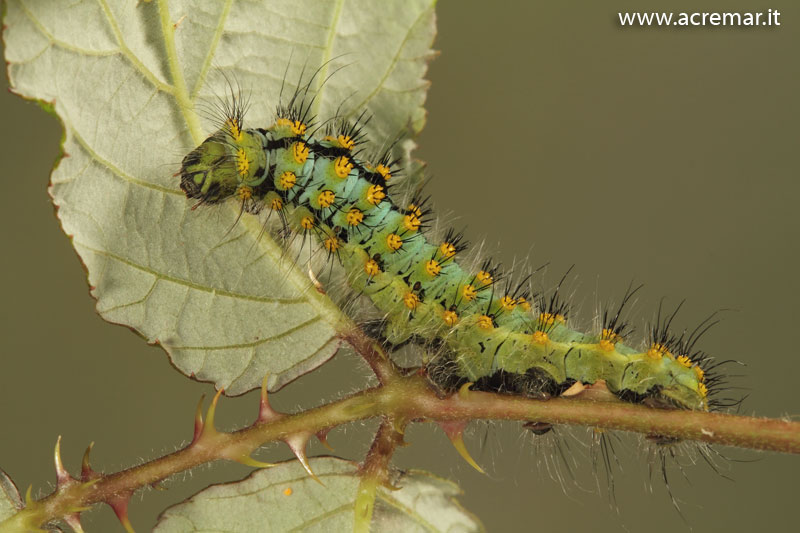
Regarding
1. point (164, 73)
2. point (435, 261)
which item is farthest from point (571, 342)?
point (164, 73)

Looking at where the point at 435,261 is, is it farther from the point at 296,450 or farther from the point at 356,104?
the point at 296,450

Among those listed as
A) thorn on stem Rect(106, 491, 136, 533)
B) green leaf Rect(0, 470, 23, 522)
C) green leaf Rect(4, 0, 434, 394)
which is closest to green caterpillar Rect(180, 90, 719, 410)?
green leaf Rect(4, 0, 434, 394)

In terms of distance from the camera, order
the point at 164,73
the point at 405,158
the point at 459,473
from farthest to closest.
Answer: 1. the point at 459,473
2. the point at 405,158
3. the point at 164,73

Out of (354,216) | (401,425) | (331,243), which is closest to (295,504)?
(401,425)

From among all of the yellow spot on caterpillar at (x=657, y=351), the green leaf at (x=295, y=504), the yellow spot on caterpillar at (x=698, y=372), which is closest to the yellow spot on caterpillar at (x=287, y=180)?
the green leaf at (x=295, y=504)

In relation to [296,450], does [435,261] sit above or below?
above

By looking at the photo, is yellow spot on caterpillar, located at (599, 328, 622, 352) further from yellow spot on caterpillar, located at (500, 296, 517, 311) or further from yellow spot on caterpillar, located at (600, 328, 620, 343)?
yellow spot on caterpillar, located at (500, 296, 517, 311)
